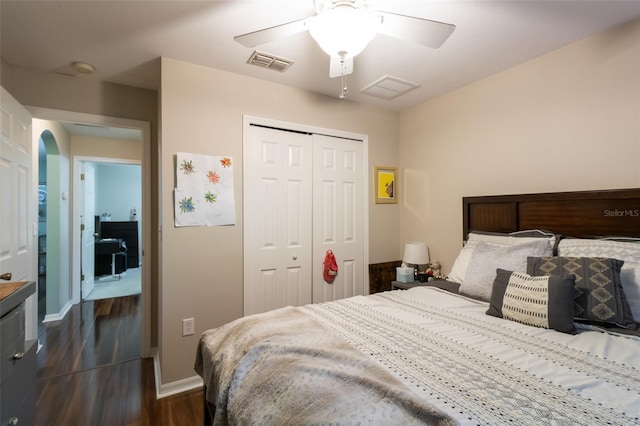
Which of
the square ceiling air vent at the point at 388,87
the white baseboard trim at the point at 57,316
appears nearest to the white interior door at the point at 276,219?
the square ceiling air vent at the point at 388,87

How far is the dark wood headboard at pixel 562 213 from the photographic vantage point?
5.68 ft

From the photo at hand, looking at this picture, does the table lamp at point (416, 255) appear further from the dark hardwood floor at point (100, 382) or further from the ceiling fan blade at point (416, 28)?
the dark hardwood floor at point (100, 382)

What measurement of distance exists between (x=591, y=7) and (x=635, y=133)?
0.79 m

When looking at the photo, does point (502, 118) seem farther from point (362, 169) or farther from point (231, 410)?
point (231, 410)

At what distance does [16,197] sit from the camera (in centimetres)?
207

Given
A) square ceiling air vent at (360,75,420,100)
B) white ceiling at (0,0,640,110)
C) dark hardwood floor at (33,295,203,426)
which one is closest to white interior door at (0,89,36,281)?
white ceiling at (0,0,640,110)

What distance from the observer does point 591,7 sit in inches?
65.2

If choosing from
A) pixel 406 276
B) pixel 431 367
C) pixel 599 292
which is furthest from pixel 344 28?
pixel 406 276

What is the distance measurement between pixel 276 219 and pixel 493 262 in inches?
68.4

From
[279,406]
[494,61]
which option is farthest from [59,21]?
[494,61]

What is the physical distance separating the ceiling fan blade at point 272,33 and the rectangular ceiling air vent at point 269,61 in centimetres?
72

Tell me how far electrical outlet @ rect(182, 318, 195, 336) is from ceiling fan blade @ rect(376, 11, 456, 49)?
2.33m

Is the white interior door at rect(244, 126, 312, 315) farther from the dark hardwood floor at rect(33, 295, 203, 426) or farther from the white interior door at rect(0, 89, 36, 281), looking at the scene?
the white interior door at rect(0, 89, 36, 281)

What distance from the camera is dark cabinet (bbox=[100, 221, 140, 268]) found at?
21.3ft
